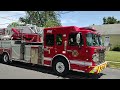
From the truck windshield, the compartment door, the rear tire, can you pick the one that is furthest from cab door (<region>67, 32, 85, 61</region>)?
the rear tire

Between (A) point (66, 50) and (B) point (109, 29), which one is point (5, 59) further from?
(B) point (109, 29)

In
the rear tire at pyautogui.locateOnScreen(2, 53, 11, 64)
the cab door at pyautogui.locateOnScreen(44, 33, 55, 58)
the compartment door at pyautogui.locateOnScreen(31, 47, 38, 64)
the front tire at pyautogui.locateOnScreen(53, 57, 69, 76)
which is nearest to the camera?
the front tire at pyautogui.locateOnScreen(53, 57, 69, 76)

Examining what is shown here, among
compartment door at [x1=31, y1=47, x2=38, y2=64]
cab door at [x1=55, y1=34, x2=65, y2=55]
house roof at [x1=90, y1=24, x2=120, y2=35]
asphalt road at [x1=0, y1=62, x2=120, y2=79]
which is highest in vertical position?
house roof at [x1=90, y1=24, x2=120, y2=35]

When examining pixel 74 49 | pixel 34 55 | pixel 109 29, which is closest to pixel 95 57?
pixel 74 49

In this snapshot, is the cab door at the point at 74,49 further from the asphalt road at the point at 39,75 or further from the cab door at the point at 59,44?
the asphalt road at the point at 39,75

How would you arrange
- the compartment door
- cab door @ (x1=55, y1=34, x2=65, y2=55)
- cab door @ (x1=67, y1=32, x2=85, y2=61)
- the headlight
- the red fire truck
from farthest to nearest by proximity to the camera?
the compartment door
cab door @ (x1=55, y1=34, x2=65, y2=55)
cab door @ (x1=67, y1=32, x2=85, y2=61)
the red fire truck
the headlight

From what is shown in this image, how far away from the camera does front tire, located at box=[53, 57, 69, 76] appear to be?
34.4 feet

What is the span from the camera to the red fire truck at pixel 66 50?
9.88 metres

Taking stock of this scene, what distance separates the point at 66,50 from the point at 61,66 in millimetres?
857

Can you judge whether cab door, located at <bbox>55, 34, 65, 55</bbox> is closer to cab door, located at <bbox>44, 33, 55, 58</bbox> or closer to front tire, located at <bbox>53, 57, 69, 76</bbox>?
cab door, located at <bbox>44, 33, 55, 58</bbox>
